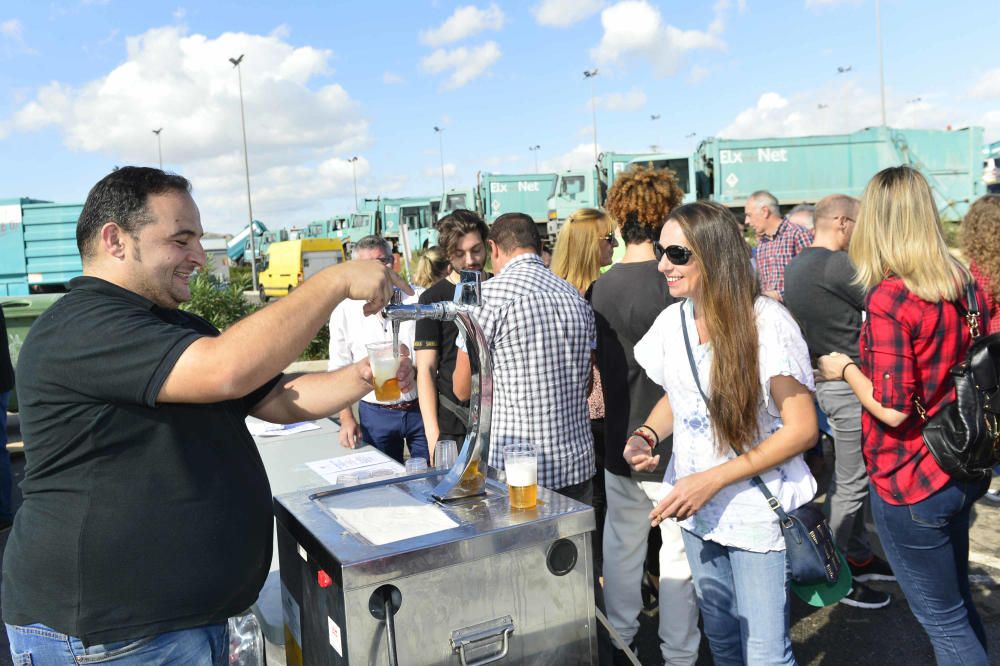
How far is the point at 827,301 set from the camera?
346 cm

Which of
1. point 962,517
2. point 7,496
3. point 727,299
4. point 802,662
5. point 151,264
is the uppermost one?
point 151,264

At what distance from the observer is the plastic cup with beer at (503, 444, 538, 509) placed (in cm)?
158

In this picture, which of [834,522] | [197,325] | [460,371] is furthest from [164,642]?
[834,522]

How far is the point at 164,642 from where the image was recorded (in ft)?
4.84

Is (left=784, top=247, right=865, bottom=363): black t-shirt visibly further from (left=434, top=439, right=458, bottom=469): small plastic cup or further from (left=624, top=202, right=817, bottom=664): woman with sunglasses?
(left=434, top=439, right=458, bottom=469): small plastic cup

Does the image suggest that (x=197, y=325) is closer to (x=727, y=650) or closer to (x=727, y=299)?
(x=727, y=299)

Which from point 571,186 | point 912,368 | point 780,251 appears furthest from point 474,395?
point 571,186

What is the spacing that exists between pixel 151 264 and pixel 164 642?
2.63 ft

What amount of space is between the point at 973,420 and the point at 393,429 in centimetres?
261

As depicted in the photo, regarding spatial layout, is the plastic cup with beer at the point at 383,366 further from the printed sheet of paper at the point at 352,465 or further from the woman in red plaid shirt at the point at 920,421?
the woman in red plaid shirt at the point at 920,421

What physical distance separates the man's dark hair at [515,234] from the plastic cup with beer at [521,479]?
152cm

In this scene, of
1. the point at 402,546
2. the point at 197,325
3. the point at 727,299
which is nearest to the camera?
the point at 402,546

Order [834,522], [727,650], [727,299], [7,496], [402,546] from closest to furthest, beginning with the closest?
1. [402,546]
2. [727,299]
3. [727,650]
4. [834,522]
5. [7,496]

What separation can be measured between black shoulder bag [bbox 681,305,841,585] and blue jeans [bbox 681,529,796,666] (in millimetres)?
40
